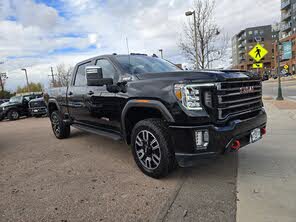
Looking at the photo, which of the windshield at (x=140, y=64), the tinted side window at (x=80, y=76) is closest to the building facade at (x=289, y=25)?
the windshield at (x=140, y=64)

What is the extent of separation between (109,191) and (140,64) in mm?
2257

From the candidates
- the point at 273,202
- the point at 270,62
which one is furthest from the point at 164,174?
the point at 270,62

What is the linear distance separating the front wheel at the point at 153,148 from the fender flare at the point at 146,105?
0.85 feet

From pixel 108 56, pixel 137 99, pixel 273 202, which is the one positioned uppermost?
pixel 108 56

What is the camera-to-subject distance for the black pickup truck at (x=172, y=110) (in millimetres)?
2934

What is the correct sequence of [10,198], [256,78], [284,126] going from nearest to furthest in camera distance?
[10,198] < [256,78] < [284,126]

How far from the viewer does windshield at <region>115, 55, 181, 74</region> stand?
4.05m

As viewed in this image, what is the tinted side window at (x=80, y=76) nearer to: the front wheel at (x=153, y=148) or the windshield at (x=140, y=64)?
the windshield at (x=140, y=64)

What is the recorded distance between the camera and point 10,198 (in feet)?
10.6

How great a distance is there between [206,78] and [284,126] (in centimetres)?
465

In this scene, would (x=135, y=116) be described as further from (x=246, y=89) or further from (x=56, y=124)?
(x=56, y=124)

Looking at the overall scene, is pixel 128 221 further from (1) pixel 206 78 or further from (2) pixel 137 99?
(1) pixel 206 78

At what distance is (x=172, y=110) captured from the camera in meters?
3.02

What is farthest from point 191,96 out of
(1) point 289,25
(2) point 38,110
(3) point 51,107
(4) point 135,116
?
(1) point 289,25
